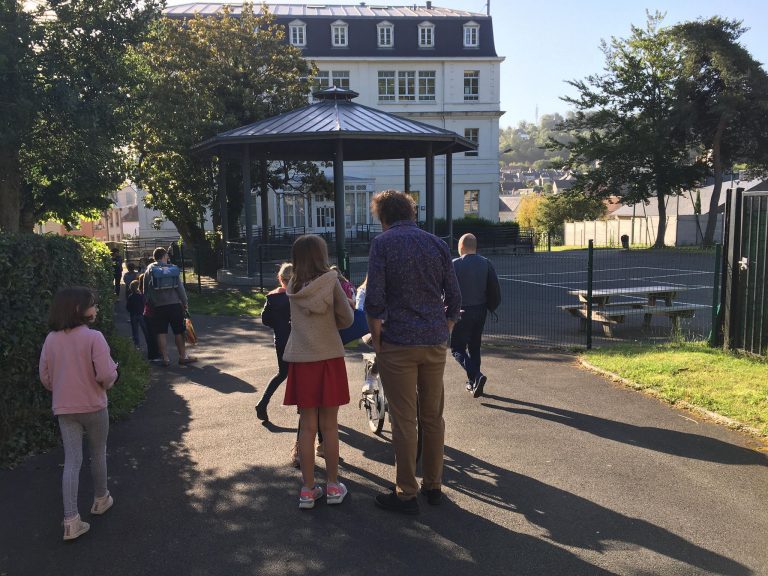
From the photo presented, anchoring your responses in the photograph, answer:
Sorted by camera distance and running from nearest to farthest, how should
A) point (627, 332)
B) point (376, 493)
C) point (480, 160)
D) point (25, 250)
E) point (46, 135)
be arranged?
point (376, 493), point (25, 250), point (627, 332), point (46, 135), point (480, 160)

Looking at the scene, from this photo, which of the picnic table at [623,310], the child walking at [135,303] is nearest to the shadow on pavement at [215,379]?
the child walking at [135,303]

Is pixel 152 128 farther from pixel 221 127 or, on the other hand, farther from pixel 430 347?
pixel 430 347

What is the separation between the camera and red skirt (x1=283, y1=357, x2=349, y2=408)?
4301mm

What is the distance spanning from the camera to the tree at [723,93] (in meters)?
33.1

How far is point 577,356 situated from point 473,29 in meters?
40.9

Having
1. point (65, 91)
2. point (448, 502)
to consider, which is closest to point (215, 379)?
point (448, 502)

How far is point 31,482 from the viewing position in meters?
4.88

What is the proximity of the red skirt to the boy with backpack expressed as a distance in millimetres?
5329

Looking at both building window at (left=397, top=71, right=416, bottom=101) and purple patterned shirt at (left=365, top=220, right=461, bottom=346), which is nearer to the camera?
purple patterned shirt at (left=365, top=220, right=461, bottom=346)

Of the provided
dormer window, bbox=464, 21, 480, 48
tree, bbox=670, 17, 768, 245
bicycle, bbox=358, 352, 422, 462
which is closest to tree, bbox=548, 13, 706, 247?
tree, bbox=670, 17, 768, 245

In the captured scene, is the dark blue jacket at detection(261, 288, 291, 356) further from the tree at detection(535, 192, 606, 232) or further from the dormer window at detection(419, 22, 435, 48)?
the tree at detection(535, 192, 606, 232)

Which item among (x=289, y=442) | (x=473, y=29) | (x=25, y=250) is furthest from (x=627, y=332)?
(x=473, y=29)

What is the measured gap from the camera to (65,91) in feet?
41.4

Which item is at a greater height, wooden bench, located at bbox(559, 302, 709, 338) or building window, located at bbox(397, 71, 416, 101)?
building window, located at bbox(397, 71, 416, 101)
